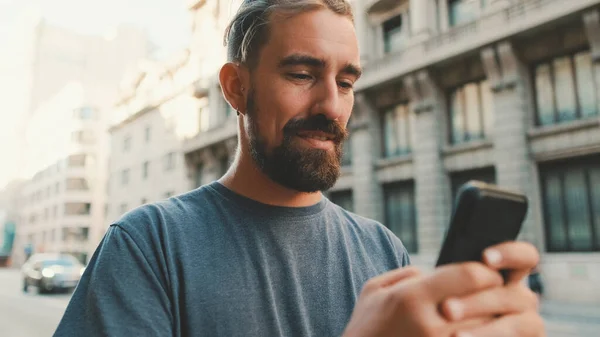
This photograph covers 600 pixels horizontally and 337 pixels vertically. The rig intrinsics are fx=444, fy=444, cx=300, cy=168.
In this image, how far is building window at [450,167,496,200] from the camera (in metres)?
14.3

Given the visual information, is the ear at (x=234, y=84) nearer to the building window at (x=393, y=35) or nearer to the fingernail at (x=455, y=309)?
the fingernail at (x=455, y=309)

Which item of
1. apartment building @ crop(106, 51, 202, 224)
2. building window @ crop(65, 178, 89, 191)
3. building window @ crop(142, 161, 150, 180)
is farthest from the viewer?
building window @ crop(65, 178, 89, 191)

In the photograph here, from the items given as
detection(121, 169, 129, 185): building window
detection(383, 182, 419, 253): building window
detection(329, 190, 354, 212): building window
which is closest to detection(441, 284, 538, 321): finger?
detection(383, 182, 419, 253): building window

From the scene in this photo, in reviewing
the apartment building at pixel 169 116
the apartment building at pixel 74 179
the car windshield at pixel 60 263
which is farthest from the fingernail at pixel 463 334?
the apartment building at pixel 74 179

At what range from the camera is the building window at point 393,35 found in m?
17.9

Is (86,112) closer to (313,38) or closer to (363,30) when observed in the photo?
(363,30)

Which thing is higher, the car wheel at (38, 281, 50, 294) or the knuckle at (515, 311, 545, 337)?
the knuckle at (515, 311, 545, 337)

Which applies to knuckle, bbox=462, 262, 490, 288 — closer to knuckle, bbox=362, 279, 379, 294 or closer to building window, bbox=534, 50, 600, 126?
knuckle, bbox=362, 279, 379, 294

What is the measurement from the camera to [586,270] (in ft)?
38.5

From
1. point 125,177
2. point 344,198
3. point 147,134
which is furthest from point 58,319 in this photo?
point 125,177

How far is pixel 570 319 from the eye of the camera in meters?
10.1

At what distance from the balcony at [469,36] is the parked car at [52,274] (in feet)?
46.8

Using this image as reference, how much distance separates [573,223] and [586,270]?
139 centimetres

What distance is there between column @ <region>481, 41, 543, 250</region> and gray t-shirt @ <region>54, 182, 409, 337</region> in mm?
12789
